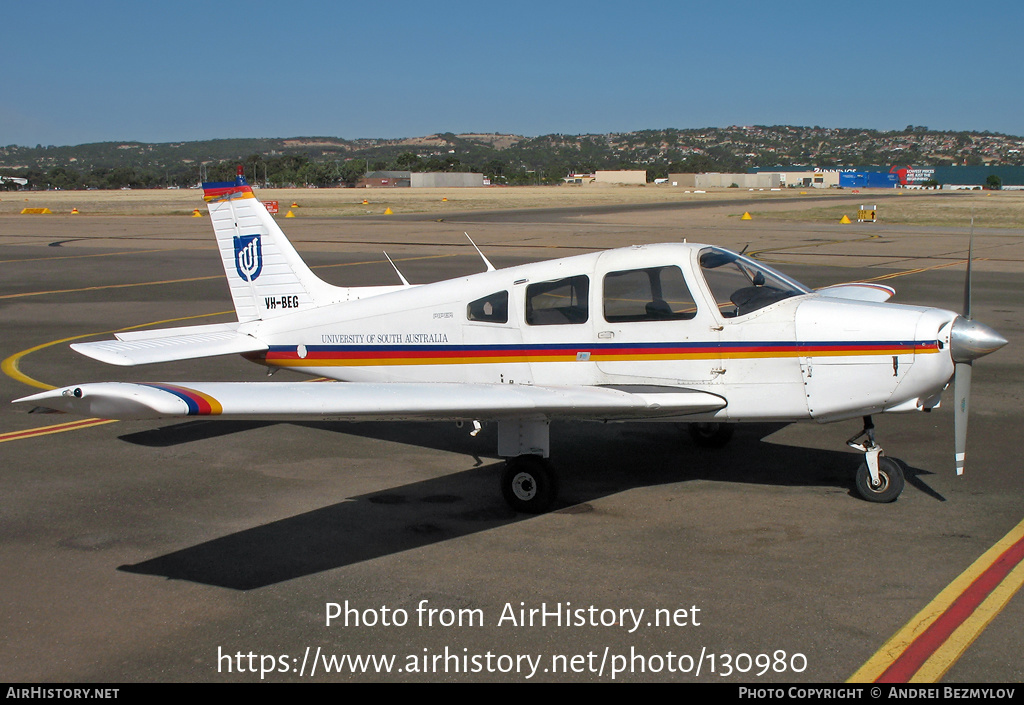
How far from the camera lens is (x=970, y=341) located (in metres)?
6.86

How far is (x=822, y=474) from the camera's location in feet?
27.9

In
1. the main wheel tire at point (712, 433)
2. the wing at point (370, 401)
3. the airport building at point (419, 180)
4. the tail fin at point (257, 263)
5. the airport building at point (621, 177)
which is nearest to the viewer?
the wing at point (370, 401)

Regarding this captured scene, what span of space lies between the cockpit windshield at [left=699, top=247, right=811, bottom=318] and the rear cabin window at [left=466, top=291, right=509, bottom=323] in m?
1.78

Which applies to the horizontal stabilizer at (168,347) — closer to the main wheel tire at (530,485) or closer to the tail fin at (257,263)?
the tail fin at (257,263)

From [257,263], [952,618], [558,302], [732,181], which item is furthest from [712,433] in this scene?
[732,181]

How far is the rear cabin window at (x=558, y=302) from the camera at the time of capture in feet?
26.3

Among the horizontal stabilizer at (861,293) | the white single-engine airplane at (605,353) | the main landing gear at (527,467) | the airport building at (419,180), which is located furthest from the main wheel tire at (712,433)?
the airport building at (419,180)

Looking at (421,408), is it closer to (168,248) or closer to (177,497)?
(177,497)

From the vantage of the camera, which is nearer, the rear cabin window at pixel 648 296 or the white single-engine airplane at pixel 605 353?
the white single-engine airplane at pixel 605 353

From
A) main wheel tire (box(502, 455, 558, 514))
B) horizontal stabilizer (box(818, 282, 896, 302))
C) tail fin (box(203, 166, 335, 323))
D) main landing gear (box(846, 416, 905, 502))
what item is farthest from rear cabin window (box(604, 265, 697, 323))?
tail fin (box(203, 166, 335, 323))

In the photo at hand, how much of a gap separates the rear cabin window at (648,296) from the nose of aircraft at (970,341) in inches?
79.6

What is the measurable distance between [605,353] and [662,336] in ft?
Answer: 1.70

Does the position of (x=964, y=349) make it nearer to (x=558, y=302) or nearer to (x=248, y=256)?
A: (x=558, y=302)

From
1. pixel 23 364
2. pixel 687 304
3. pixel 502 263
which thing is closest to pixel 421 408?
pixel 687 304
